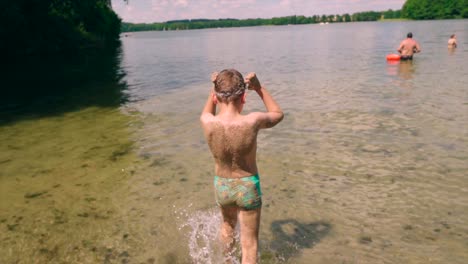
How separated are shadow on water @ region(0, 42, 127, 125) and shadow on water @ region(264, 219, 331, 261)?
1155cm

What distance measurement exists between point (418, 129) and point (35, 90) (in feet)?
63.0

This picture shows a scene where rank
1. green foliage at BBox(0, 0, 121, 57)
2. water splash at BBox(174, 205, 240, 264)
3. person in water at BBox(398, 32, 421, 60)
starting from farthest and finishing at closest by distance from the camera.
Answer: green foliage at BBox(0, 0, 121, 57) → person in water at BBox(398, 32, 421, 60) → water splash at BBox(174, 205, 240, 264)

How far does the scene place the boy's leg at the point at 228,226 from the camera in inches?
160

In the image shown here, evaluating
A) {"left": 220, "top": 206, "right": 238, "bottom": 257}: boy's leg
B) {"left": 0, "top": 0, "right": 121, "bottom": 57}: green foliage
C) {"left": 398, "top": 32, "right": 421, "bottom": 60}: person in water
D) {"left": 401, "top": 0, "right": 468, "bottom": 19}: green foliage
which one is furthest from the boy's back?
{"left": 401, "top": 0, "right": 468, "bottom": 19}: green foliage

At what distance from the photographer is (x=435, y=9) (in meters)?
164

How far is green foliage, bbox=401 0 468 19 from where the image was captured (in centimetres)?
14950

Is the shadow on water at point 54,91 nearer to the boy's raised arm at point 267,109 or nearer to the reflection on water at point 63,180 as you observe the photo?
the reflection on water at point 63,180

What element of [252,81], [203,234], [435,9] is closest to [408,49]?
[203,234]

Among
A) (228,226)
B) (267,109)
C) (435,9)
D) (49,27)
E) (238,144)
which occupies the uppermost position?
(435,9)

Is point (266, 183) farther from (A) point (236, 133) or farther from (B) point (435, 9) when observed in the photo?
(B) point (435, 9)

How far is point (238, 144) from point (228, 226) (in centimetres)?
113

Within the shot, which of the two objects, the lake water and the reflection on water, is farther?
the reflection on water

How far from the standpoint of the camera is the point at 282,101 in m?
14.5

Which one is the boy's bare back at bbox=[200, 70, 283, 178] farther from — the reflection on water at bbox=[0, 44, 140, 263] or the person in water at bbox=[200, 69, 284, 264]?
the reflection on water at bbox=[0, 44, 140, 263]
